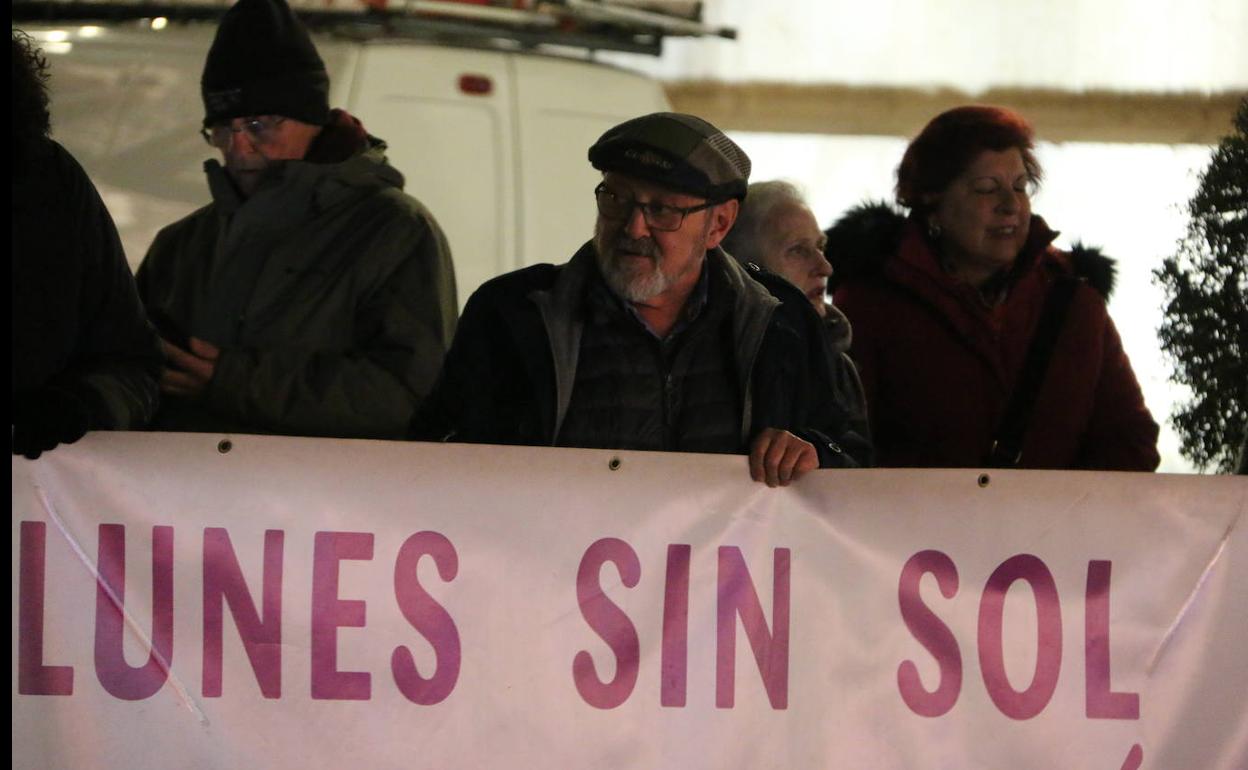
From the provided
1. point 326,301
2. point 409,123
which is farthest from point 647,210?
point 409,123

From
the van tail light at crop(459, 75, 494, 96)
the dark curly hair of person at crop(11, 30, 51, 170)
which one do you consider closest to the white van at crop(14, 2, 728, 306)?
the van tail light at crop(459, 75, 494, 96)

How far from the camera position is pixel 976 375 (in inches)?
190

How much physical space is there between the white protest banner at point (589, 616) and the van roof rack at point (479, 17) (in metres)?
3.28

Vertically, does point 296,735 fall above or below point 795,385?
below

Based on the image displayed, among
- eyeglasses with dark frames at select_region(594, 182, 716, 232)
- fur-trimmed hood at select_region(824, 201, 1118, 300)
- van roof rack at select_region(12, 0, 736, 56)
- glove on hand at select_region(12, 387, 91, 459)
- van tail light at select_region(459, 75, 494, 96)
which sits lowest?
glove on hand at select_region(12, 387, 91, 459)

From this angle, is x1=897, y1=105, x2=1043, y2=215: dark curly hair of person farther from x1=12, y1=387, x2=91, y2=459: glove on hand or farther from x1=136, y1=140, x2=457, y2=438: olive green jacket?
x1=12, y1=387, x2=91, y2=459: glove on hand

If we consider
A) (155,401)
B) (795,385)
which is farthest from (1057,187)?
(155,401)

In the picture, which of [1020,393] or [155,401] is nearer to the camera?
[155,401]

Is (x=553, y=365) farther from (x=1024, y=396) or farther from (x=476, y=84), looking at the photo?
(x=476, y=84)

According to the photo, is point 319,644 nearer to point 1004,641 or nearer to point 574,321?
point 574,321

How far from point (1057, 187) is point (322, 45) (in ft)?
9.37

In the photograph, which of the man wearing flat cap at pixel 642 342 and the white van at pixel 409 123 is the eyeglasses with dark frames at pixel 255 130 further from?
the white van at pixel 409 123

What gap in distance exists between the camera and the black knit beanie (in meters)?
4.57

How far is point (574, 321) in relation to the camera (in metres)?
3.90
